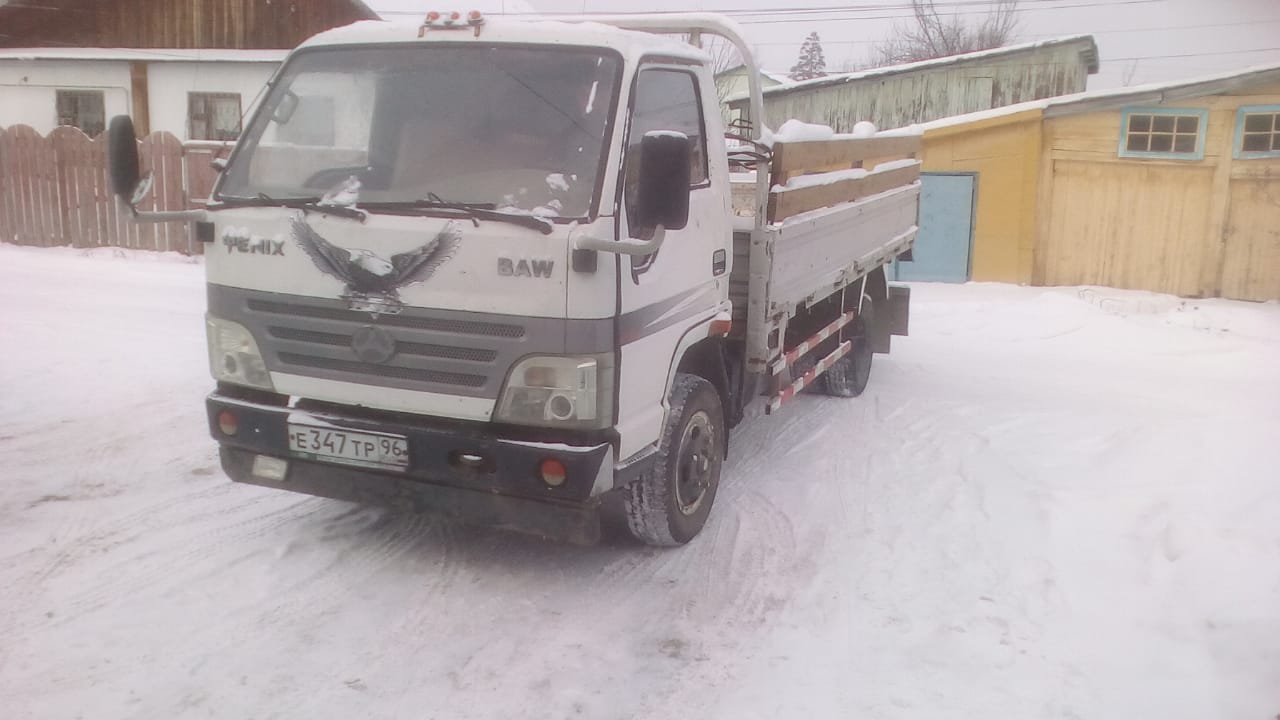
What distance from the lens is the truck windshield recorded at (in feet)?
13.6

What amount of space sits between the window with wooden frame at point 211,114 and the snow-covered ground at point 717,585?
51.5 feet

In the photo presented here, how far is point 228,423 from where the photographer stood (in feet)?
14.6

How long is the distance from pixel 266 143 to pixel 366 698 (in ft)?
8.10

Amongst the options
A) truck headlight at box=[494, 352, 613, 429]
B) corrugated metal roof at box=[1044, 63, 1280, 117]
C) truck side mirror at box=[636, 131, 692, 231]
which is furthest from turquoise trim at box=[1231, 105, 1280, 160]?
truck headlight at box=[494, 352, 613, 429]

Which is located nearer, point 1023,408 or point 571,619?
point 571,619

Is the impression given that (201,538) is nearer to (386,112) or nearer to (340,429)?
(340,429)

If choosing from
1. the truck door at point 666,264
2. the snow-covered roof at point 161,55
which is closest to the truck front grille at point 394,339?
the truck door at point 666,264

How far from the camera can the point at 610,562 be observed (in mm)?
4836

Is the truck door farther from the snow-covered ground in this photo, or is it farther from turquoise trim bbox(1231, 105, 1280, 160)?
turquoise trim bbox(1231, 105, 1280, 160)

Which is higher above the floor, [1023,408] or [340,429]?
[340,429]

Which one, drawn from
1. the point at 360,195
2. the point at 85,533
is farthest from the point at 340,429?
the point at 85,533

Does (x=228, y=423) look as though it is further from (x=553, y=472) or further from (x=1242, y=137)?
(x=1242, y=137)

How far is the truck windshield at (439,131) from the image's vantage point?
4.16m

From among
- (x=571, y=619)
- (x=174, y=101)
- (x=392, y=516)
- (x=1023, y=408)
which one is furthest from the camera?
(x=174, y=101)
